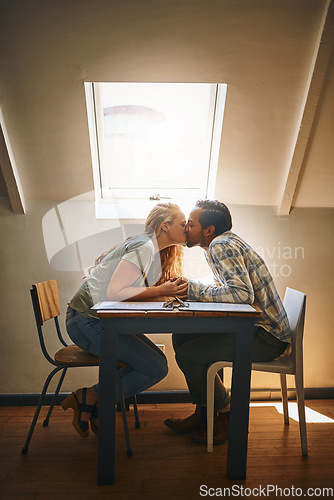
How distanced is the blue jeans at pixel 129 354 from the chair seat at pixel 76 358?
41 mm

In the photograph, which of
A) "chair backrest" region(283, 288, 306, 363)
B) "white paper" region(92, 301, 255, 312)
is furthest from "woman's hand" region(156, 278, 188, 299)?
"chair backrest" region(283, 288, 306, 363)

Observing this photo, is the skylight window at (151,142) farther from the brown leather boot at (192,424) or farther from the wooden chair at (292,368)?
the brown leather boot at (192,424)

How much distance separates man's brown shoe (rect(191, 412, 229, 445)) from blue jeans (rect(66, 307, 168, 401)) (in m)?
0.42

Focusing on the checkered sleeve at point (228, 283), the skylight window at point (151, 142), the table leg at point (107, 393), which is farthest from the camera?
the skylight window at point (151, 142)

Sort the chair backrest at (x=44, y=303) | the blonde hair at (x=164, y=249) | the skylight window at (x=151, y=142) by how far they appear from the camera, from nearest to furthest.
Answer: the chair backrest at (x=44, y=303), the blonde hair at (x=164, y=249), the skylight window at (x=151, y=142)

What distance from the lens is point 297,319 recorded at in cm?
251

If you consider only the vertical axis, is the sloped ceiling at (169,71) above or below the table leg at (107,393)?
above

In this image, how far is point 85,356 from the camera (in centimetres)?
251

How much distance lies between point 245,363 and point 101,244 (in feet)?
4.88

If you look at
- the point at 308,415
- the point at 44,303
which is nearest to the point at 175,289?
the point at 44,303

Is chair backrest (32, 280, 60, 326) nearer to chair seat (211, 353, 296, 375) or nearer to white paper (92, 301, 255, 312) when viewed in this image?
white paper (92, 301, 255, 312)

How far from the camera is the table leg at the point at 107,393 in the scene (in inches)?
79.7

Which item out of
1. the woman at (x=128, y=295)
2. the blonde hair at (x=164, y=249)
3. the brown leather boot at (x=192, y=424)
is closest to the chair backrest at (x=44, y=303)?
the woman at (x=128, y=295)

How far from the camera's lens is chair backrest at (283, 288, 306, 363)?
2457mm
